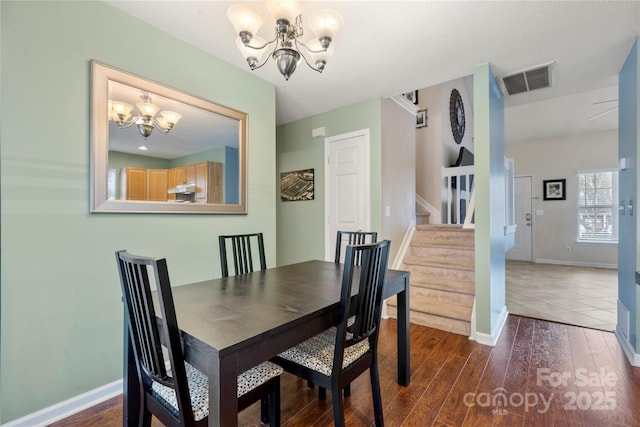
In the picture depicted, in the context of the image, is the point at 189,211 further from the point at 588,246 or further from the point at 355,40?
the point at 588,246

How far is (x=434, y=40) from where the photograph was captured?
2.21 metres

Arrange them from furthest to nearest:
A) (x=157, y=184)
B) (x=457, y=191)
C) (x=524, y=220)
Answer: (x=524, y=220), (x=457, y=191), (x=157, y=184)

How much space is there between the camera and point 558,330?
278 cm

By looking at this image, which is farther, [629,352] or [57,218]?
[629,352]

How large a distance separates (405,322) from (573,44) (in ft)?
8.30

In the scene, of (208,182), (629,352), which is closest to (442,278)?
(629,352)

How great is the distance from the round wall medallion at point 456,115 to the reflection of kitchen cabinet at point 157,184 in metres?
4.97

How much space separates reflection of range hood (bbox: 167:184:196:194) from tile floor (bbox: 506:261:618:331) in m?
3.68

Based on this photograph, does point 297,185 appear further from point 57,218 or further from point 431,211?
point 57,218

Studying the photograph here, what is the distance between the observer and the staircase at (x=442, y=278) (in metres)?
2.87

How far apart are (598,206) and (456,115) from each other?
3630 mm

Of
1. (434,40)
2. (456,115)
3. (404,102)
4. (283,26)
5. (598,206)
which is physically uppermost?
(456,115)

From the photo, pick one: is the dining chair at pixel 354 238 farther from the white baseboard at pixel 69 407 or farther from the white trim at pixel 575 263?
the white trim at pixel 575 263

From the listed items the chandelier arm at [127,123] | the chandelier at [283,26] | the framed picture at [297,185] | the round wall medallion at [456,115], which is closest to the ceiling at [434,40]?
the chandelier at [283,26]
